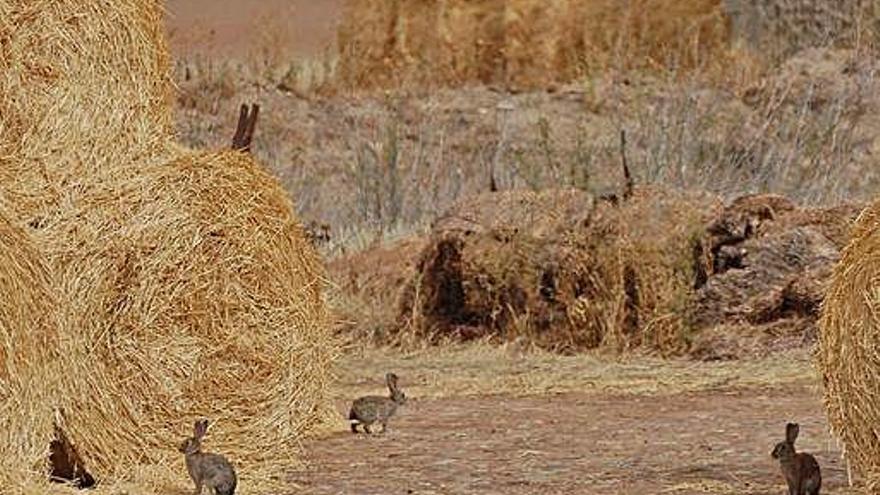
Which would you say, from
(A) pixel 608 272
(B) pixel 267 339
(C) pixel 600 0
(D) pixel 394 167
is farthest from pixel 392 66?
(B) pixel 267 339

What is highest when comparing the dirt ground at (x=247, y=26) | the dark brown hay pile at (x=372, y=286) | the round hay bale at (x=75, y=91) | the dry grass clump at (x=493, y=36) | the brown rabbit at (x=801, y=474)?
the dirt ground at (x=247, y=26)

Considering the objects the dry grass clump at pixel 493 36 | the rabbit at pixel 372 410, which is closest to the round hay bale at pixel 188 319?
the rabbit at pixel 372 410

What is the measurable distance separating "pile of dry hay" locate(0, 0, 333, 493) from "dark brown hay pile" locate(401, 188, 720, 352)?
16.2 ft

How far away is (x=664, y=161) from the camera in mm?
19391

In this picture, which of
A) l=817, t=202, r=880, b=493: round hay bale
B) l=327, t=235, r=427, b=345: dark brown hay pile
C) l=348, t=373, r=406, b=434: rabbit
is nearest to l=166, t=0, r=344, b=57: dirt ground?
l=327, t=235, r=427, b=345: dark brown hay pile

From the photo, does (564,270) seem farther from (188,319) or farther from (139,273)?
(139,273)

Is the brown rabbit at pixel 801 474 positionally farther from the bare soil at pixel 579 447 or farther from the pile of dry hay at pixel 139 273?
the pile of dry hay at pixel 139 273

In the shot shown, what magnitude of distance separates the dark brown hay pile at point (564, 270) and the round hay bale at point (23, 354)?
7012 millimetres

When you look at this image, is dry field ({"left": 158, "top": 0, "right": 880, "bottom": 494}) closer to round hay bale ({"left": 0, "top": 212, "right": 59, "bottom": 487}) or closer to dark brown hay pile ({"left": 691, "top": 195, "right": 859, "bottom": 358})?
dark brown hay pile ({"left": 691, "top": 195, "right": 859, "bottom": 358})

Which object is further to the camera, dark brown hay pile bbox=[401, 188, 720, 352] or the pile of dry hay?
dark brown hay pile bbox=[401, 188, 720, 352]

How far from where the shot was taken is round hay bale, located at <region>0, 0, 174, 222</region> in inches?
411

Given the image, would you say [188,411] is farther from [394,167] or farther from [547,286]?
[394,167]

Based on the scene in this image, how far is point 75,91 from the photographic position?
35.6 feet

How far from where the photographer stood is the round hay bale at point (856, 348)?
905cm
